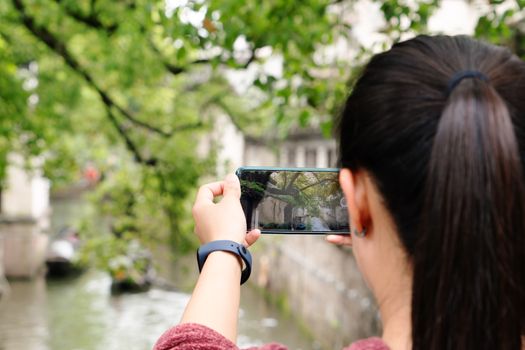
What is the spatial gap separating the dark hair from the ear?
0.06 metres

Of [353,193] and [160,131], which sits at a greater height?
[160,131]

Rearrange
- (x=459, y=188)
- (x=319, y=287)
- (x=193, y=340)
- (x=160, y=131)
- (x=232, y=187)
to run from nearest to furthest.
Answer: (x=459, y=188) < (x=193, y=340) < (x=232, y=187) < (x=160, y=131) < (x=319, y=287)

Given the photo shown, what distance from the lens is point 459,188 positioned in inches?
42.0

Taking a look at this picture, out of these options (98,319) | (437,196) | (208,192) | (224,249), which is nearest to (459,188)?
(437,196)

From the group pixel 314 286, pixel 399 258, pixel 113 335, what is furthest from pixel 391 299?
pixel 113 335

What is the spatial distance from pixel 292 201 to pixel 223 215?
0.58 ft

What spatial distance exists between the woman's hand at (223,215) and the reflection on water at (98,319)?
57.3ft

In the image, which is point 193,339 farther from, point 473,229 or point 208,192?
point 473,229

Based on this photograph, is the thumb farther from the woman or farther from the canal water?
the canal water

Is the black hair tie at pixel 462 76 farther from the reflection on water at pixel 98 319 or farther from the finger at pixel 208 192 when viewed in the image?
the reflection on water at pixel 98 319

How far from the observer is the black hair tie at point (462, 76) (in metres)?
1.12

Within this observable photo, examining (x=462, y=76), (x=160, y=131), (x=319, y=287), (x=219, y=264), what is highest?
(x=160, y=131)

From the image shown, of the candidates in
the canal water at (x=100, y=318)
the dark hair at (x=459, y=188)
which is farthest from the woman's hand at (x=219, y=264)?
the canal water at (x=100, y=318)

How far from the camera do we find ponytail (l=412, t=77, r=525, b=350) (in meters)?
1.07
